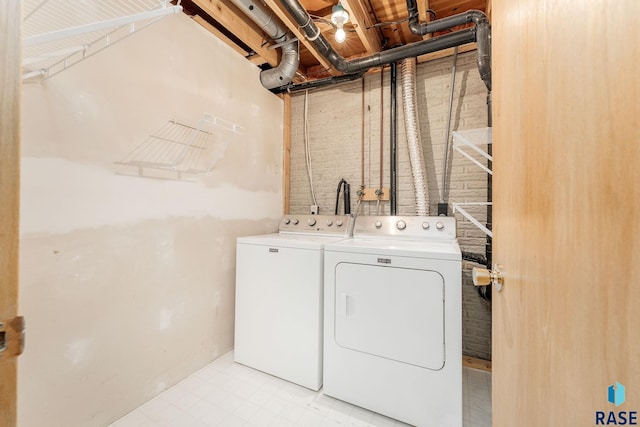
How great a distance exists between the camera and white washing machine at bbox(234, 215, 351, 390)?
5.74 feet

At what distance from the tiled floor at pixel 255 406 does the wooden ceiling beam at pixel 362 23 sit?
2687mm

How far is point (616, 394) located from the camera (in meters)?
0.32

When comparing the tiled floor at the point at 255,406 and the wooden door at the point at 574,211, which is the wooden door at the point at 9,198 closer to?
the wooden door at the point at 574,211

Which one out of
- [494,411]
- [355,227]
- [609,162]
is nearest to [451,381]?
[494,411]

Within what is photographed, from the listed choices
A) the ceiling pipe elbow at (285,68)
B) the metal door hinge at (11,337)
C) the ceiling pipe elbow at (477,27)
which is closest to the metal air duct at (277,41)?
the ceiling pipe elbow at (285,68)

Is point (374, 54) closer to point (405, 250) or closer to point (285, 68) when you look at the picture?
point (285, 68)

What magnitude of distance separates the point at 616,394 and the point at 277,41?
271cm

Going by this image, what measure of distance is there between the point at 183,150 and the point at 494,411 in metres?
2.08

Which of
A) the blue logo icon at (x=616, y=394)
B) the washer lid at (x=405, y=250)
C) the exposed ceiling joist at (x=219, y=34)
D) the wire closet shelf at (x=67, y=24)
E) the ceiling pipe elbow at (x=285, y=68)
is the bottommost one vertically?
the blue logo icon at (x=616, y=394)

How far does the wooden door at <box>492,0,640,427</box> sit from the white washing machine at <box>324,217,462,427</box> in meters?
0.72

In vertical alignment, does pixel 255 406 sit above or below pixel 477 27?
below

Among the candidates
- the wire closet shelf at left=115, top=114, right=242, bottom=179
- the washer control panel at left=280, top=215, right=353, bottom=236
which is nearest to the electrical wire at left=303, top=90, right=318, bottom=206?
the washer control panel at left=280, top=215, right=353, bottom=236

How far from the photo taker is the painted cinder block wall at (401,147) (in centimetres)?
221

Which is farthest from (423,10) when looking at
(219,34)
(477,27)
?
(219,34)
